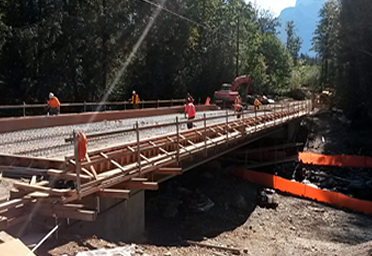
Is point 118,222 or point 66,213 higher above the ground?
point 66,213

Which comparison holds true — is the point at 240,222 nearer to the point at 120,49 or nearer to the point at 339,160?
the point at 339,160

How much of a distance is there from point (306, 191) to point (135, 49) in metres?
25.1

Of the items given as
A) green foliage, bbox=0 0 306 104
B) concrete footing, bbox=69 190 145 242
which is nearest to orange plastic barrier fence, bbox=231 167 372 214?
concrete footing, bbox=69 190 145 242

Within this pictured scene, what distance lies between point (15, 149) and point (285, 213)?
41.0 ft

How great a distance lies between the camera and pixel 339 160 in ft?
85.3

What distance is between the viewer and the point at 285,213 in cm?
1634

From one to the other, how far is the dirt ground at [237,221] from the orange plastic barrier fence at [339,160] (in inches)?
363

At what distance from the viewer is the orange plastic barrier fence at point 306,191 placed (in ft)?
56.6

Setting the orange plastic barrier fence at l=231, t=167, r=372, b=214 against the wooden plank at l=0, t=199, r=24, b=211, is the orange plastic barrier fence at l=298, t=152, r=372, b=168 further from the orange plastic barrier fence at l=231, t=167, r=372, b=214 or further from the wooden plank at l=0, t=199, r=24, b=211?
the wooden plank at l=0, t=199, r=24, b=211

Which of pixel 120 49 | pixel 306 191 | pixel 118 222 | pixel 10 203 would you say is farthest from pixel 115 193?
pixel 120 49

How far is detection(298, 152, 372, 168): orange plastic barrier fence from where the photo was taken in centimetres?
2544

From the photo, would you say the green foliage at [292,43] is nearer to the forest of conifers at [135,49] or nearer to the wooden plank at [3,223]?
the forest of conifers at [135,49]

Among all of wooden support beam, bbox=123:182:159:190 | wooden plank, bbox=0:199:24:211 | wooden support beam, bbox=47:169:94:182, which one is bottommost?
wooden support beam, bbox=123:182:159:190

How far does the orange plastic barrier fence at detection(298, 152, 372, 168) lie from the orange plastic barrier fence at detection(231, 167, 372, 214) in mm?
7752
